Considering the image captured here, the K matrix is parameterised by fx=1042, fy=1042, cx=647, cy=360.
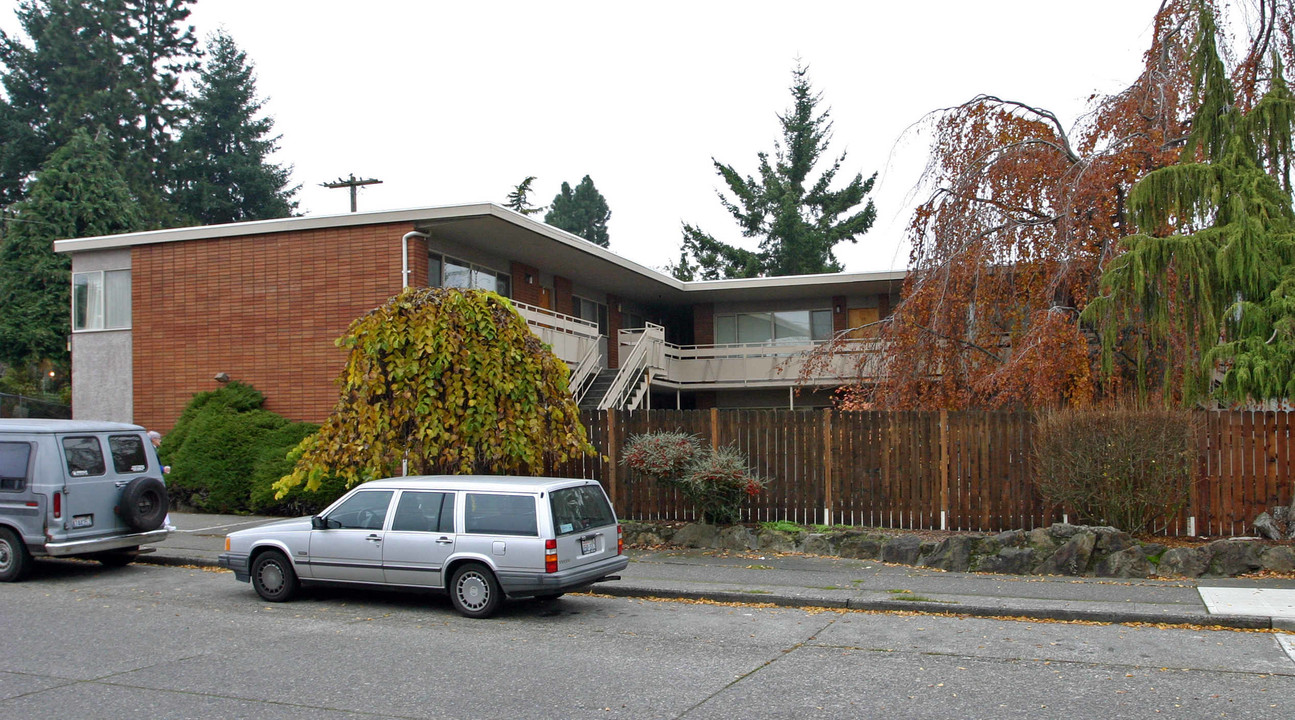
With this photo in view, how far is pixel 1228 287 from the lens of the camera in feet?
42.4

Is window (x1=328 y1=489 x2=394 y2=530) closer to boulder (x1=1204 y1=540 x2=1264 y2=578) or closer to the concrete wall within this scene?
boulder (x1=1204 y1=540 x2=1264 y2=578)

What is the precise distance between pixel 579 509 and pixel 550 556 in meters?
0.80

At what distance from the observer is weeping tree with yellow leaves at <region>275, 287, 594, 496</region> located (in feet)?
42.8

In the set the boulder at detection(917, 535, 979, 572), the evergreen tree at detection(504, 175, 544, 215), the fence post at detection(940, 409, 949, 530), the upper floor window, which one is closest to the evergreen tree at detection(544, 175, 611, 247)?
the evergreen tree at detection(504, 175, 544, 215)

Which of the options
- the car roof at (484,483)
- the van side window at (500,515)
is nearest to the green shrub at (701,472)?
Result: the car roof at (484,483)

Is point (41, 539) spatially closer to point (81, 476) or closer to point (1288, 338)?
point (81, 476)

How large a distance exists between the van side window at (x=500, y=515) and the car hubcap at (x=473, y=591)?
1.48ft

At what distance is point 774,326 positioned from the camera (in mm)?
30094

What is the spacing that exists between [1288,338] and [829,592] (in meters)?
6.13

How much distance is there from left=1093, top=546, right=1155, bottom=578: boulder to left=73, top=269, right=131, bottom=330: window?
1883 centimetres

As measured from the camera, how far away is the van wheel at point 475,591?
9766 mm

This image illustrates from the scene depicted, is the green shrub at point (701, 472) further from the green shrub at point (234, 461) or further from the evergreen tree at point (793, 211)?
the evergreen tree at point (793, 211)

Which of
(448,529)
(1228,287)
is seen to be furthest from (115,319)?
(1228,287)

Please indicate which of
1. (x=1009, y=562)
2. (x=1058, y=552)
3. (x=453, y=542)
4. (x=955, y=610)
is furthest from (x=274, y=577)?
(x=1058, y=552)
